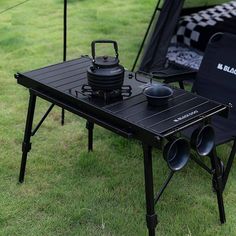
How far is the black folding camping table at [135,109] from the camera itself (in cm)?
228

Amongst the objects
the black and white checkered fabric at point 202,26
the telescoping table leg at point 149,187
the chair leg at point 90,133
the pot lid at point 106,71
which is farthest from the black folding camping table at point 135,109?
the black and white checkered fabric at point 202,26

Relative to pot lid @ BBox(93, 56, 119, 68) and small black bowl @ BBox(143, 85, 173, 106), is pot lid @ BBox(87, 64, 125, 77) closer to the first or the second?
pot lid @ BBox(93, 56, 119, 68)

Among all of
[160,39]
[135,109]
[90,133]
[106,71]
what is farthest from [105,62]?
[160,39]

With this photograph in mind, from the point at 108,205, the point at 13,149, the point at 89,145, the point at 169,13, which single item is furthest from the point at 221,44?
the point at 13,149

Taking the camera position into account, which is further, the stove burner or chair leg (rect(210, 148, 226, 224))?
chair leg (rect(210, 148, 226, 224))

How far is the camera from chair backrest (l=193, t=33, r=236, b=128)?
347 cm

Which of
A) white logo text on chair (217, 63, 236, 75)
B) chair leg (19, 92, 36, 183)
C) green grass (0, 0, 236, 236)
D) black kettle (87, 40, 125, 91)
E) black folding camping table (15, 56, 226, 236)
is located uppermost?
black kettle (87, 40, 125, 91)

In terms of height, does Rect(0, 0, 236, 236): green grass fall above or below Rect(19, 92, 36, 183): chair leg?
below

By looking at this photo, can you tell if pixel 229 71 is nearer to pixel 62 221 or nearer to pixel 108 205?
pixel 108 205

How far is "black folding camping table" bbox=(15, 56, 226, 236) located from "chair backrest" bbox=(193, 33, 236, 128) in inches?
35.0

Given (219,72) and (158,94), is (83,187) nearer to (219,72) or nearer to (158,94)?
(158,94)

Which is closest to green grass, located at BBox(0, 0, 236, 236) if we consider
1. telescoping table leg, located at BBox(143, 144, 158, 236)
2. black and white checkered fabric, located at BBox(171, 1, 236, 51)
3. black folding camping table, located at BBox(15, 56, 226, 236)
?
telescoping table leg, located at BBox(143, 144, 158, 236)

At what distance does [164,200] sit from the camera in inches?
119

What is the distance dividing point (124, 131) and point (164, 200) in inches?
34.7
